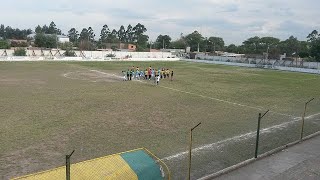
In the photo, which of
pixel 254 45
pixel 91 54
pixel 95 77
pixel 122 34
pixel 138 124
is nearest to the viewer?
pixel 138 124

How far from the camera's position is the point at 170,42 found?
165 meters

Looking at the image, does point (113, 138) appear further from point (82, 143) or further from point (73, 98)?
point (73, 98)

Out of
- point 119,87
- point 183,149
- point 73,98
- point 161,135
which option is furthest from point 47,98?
point 183,149

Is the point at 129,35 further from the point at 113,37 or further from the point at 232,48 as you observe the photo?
the point at 232,48

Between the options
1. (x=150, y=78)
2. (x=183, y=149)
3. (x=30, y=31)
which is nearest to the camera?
(x=183, y=149)

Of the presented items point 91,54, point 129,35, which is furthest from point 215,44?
point 91,54

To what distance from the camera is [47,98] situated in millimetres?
22062

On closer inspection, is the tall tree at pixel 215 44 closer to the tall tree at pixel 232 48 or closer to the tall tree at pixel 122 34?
the tall tree at pixel 232 48

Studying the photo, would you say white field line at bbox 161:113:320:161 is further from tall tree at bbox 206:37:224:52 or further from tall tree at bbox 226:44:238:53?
tall tree at bbox 206:37:224:52

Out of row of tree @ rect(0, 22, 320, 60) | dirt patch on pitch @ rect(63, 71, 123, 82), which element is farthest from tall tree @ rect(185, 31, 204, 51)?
dirt patch on pitch @ rect(63, 71, 123, 82)

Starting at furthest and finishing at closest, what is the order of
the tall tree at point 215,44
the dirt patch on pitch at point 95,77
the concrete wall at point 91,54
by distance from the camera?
the tall tree at point 215,44
the concrete wall at point 91,54
the dirt patch on pitch at point 95,77

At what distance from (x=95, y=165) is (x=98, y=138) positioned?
6440mm

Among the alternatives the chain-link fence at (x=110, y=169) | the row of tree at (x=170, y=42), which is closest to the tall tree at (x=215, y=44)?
the row of tree at (x=170, y=42)

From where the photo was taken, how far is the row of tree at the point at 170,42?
11184cm
